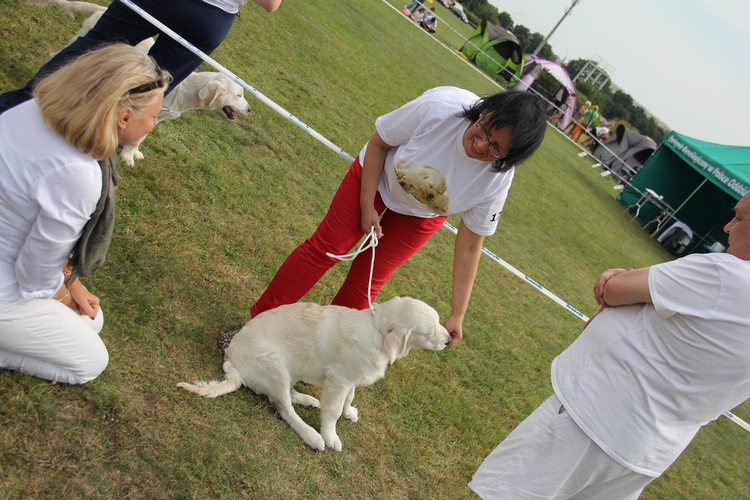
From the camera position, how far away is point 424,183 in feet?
9.21

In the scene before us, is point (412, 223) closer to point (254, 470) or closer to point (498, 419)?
point (254, 470)

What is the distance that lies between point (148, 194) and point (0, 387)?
80.0 inches

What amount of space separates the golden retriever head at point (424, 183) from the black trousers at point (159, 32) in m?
1.86

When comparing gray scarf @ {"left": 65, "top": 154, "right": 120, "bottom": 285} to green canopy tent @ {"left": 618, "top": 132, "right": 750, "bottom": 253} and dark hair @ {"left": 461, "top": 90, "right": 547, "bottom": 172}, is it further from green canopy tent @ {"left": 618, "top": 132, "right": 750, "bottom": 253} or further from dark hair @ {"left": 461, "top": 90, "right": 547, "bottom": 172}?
green canopy tent @ {"left": 618, "top": 132, "right": 750, "bottom": 253}

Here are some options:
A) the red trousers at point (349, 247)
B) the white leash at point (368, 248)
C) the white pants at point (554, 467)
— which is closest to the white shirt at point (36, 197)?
the red trousers at point (349, 247)

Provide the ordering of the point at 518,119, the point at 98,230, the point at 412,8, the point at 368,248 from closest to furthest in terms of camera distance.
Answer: the point at 98,230 < the point at 518,119 < the point at 368,248 < the point at 412,8

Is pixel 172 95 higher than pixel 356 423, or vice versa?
pixel 172 95

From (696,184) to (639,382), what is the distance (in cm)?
1976

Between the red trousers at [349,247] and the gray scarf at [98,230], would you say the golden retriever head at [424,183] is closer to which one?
the red trousers at [349,247]

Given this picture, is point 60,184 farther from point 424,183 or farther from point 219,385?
point 424,183

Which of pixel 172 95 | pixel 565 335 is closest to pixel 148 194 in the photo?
pixel 172 95

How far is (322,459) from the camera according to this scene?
9.45ft

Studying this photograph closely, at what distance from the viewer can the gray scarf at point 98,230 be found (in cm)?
209

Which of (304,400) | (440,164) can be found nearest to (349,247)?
(440,164)
